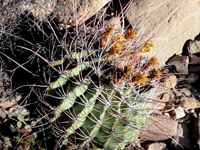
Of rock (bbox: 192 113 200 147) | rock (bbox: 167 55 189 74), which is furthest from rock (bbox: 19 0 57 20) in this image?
rock (bbox: 192 113 200 147)

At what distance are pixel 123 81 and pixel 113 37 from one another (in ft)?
1.15

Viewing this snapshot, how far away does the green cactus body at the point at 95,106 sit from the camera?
1616mm

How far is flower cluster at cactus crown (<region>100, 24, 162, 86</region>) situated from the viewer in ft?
5.49

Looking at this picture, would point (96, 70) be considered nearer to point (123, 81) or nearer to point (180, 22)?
point (123, 81)

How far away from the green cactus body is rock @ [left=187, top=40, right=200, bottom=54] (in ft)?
5.04

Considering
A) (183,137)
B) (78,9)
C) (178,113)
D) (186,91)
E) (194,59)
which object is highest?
(78,9)

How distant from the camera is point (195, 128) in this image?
8.54 feet

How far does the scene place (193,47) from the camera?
2979 millimetres

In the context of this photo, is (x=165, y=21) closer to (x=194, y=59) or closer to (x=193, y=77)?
(x=194, y=59)

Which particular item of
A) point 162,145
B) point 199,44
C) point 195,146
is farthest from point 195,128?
point 199,44

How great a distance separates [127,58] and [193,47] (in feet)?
5.07

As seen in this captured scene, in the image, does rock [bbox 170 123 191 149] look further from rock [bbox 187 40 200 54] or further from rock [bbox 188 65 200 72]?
rock [bbox 187 40 200 54]

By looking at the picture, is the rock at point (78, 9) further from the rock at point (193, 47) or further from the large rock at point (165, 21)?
the rock at point (193, 47)

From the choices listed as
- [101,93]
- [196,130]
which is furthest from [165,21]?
[101,93]
